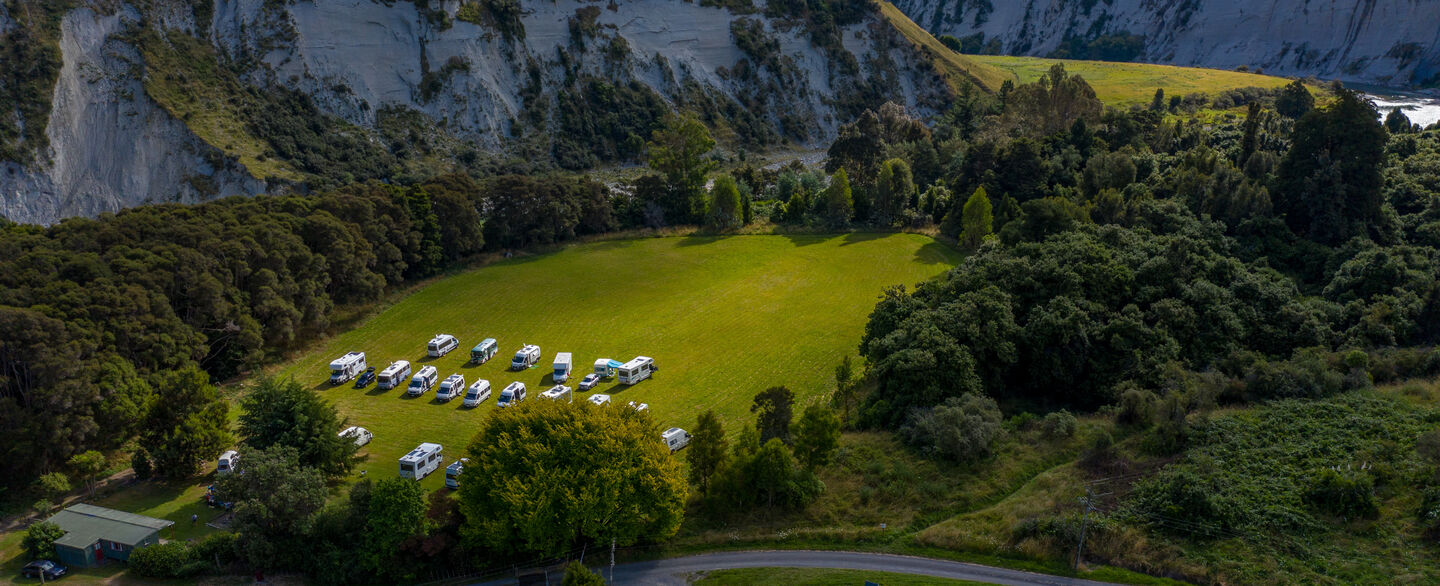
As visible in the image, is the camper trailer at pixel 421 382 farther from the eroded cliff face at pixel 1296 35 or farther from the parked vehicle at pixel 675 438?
the eroded cliff face at pixel 1296 35

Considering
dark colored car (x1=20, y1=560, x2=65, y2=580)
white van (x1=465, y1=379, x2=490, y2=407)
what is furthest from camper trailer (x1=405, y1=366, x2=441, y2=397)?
dark colored car (x1=20, y1=560, x2=65, y2=580)

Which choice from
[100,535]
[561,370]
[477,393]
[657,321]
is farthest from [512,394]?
[100,535]

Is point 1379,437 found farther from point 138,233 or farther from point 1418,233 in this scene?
point 138,233

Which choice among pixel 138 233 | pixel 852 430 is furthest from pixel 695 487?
pixel 138 233

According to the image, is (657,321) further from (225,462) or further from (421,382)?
(225,462)

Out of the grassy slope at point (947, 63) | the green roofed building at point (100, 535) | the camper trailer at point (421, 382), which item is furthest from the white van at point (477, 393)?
the grassy slope at point (947, 63)
